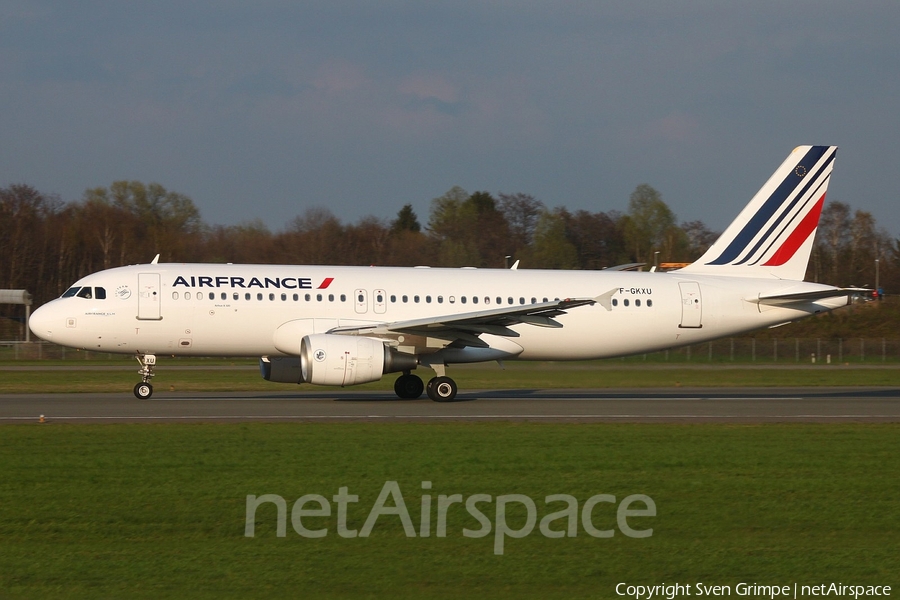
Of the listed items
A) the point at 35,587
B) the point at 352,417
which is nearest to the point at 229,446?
the point at 352,417

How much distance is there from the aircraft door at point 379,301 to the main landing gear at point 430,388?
5.61 ft

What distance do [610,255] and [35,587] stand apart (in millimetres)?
102189

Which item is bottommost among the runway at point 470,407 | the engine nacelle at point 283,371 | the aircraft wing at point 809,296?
the runway at point 470,407

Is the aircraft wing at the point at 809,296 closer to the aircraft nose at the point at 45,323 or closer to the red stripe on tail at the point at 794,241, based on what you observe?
the red stripe on tail at the point at 794,241

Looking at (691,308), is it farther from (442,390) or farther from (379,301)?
(379,301)

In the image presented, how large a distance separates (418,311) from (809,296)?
10.5 m

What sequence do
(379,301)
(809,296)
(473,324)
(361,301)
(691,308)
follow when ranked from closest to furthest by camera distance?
(473,324) → (361,301) → (379,301) → (809,296) → (691,308)

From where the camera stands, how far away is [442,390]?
24750 mm

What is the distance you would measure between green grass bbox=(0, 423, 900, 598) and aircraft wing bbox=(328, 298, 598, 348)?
21.3 feet

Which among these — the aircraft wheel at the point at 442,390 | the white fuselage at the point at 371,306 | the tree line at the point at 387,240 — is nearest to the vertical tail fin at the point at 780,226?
the white fuselage at the point at 371,306

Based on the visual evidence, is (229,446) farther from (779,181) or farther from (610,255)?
(610,255)

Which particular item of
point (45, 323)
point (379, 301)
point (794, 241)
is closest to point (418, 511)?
point (379, 301)

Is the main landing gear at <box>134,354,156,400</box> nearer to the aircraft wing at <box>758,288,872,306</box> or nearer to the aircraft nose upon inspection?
the aircraft nose

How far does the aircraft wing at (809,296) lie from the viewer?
26.8 metres
